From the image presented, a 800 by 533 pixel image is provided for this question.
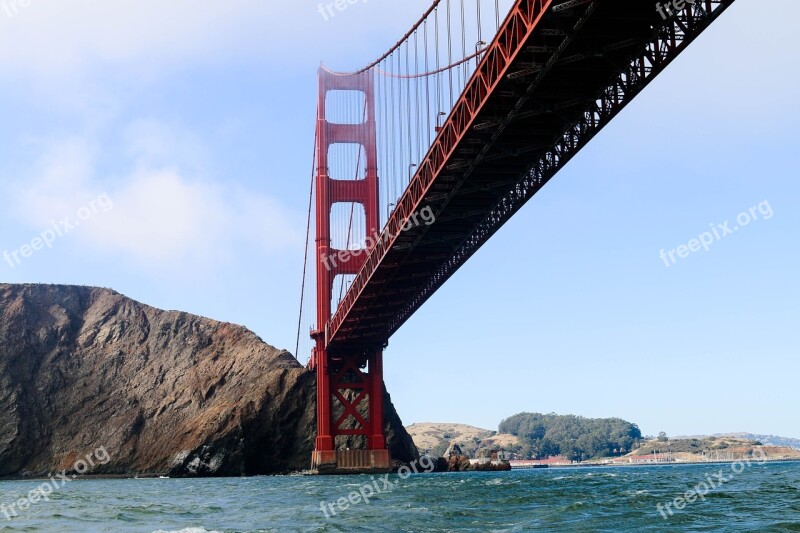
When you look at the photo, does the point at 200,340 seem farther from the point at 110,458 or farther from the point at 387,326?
the point at 387,326

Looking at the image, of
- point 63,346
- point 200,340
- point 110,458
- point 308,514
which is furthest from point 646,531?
point 63,346

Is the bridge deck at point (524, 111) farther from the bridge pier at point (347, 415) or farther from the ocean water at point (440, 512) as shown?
the bridge pier at point (347, 415)

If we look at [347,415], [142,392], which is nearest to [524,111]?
[347,415]

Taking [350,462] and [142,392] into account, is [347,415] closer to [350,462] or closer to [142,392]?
[350,462]

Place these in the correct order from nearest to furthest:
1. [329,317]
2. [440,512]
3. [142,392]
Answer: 1. [440,512]
2. [329,317]
3. [142,392]

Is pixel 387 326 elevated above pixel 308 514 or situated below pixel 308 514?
above

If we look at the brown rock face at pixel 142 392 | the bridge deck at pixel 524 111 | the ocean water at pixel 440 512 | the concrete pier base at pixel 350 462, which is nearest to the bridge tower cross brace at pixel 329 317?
the concrete pier base at pixel 350 462
